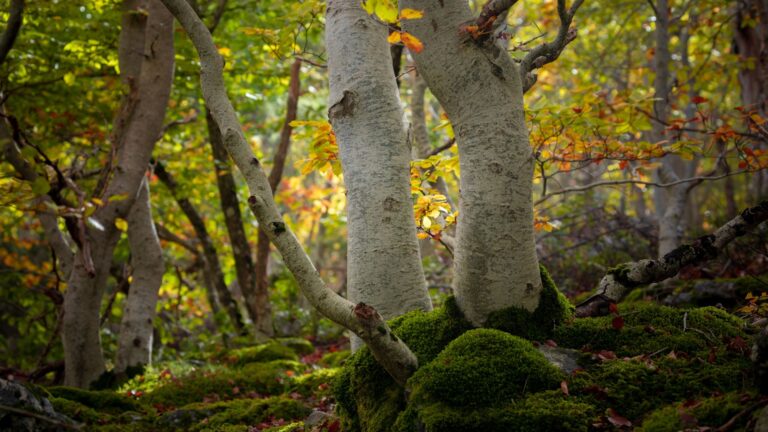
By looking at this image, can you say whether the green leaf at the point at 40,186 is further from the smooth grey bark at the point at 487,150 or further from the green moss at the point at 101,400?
the green moss at the point at 101,400

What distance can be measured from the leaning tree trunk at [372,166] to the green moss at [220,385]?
2583 mm

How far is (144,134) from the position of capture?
554 centimetres

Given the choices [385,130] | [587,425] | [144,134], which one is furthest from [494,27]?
[144,134]

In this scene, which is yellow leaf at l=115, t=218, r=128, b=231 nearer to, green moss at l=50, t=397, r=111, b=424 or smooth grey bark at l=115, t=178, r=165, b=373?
smooth grey bark at l=115, t=178, r=165, b=373

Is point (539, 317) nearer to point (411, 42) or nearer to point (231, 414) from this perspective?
point (411, 42)

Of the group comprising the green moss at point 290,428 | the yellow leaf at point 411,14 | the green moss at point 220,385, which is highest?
the yellow leaf at point 411,14

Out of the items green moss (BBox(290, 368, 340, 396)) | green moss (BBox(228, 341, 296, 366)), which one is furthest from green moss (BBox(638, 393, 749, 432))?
green moss (BBox(228, 341, 296, 366))

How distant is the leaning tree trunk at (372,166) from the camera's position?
9.53ft

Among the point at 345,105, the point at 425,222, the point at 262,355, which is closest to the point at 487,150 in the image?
the point at 345,105

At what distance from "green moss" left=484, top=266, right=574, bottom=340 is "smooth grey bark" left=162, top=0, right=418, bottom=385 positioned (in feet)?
1.61

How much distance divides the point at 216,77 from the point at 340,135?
28.4 inches

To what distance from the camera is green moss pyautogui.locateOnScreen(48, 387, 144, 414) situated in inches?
165

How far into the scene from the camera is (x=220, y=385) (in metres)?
5.13

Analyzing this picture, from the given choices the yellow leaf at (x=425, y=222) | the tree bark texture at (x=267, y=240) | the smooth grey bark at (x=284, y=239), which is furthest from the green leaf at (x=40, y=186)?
the tree bark texture at (x=267, y=240)
